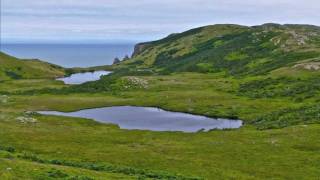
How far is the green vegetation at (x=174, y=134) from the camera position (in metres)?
52.1

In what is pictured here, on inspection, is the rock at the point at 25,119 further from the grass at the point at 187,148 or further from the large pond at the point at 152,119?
the large pond at the point at 152,119

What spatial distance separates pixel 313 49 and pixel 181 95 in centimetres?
8027

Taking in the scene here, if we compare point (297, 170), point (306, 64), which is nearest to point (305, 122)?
point (297, 170)

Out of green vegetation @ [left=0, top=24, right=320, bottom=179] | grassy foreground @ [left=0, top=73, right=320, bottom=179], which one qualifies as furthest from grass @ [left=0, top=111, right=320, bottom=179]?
green vegetation @ [left=0, top=24, right=320, bottom=179]

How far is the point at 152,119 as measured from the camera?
353 ft

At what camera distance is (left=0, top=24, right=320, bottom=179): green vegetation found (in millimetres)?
52094

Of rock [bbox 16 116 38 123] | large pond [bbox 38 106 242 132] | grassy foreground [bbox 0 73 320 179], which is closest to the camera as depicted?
grassy foreground [bbox 0 73 320 179]

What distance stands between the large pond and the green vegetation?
434cm

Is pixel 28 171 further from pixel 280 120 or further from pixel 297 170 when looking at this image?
pixel 280 120

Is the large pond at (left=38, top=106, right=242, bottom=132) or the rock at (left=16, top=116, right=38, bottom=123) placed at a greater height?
the rock at (left=16, top=116, right=38, bottom=123)

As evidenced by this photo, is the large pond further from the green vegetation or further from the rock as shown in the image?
the rock

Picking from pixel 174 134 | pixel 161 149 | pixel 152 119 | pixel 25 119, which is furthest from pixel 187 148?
pixel 25 119

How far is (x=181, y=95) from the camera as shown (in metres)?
143

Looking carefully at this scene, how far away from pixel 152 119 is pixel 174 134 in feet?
78.0
